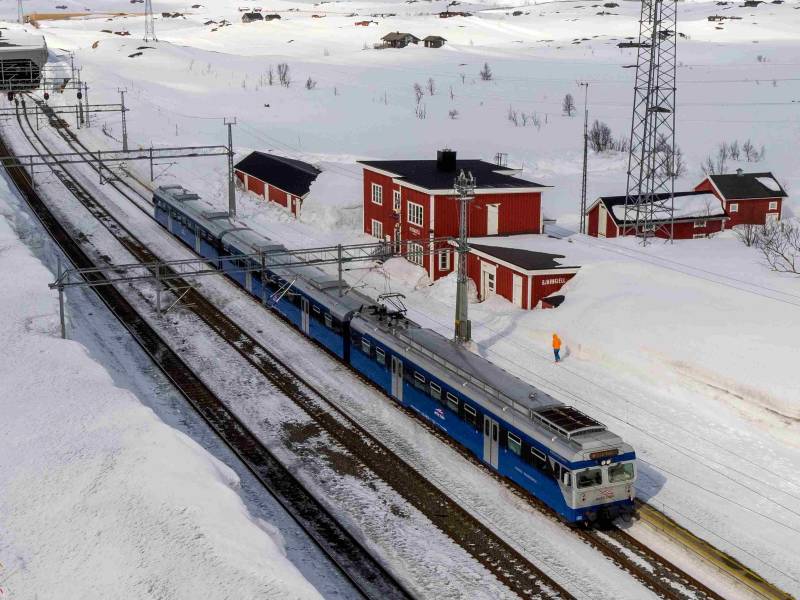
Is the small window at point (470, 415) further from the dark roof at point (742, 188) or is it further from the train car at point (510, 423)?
the dark roof at point (742, 188)

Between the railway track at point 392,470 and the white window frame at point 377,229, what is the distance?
533 inches

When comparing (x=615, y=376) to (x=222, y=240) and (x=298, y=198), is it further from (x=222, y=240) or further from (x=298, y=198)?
(x=298, y=198)

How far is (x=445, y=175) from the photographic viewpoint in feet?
172

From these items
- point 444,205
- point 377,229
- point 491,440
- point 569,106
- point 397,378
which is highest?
point 569,106

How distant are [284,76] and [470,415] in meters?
104

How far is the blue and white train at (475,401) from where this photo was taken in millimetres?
23562

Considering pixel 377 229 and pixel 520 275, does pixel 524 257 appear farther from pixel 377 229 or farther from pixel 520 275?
pixel 377 229

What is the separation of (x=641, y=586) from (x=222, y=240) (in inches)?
1270

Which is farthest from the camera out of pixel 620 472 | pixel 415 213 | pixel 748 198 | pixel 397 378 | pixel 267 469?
pixel 748 198

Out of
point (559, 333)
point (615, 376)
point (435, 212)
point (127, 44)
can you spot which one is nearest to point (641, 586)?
point (615, 376)

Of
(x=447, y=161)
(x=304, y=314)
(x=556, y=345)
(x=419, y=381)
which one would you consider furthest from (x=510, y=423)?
(x=447, y=161)

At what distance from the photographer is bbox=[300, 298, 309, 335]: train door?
39144 mm

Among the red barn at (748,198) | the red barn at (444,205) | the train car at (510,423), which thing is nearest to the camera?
the train car at (510,423)

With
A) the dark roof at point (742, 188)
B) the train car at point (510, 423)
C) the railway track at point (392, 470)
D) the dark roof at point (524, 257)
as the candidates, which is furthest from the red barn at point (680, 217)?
the train car at point (510, 423)
